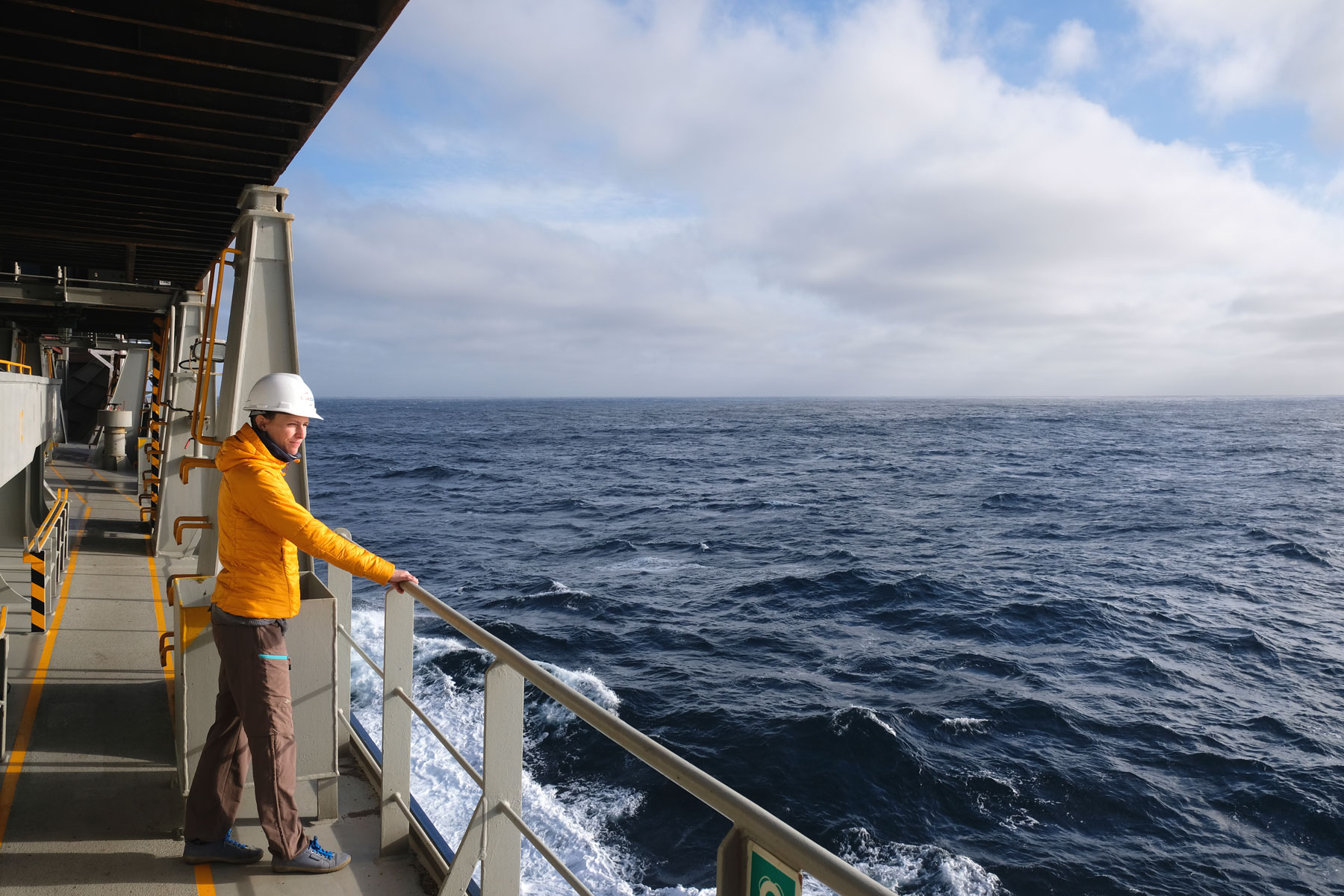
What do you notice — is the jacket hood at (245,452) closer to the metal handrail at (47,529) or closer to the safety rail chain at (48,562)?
the safety rail chain at (48,562)

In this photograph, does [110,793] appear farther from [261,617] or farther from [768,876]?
[768,876]

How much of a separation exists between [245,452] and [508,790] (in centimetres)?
167

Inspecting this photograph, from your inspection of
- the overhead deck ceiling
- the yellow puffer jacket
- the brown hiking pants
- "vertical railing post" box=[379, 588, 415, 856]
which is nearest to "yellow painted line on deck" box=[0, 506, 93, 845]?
the brown hiking pants

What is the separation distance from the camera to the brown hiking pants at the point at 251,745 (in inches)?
134

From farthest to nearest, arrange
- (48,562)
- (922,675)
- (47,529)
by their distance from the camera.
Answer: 1. (922,675)
2. (47,529)
3. (48,562)

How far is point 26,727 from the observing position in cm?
574

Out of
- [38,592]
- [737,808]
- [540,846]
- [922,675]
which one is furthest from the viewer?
[922,675]

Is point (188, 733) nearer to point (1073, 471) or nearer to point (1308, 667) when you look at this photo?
point (1308, 667)

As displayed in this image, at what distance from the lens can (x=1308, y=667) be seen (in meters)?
15.7

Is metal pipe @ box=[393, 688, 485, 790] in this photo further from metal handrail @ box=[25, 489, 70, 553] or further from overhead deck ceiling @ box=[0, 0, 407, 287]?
metal handrail @ box=[25, 489, 70, 553]

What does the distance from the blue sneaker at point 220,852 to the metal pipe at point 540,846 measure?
1.76 m

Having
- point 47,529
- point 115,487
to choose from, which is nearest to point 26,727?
point 47,529

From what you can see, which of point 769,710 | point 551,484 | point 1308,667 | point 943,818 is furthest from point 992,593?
point 551,484

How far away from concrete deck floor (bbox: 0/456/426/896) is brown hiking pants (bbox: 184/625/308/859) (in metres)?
0.24
